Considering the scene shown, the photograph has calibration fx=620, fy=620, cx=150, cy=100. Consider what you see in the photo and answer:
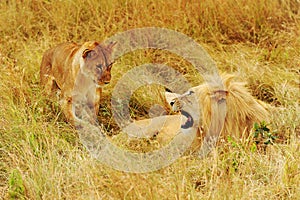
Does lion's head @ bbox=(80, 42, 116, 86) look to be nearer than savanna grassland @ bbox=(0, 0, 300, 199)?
No

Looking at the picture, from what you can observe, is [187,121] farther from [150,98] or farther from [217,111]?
[150,98]

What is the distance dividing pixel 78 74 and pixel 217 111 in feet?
3.22

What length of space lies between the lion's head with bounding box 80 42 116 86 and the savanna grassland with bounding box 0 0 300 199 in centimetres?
40

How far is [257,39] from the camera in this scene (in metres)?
5.57

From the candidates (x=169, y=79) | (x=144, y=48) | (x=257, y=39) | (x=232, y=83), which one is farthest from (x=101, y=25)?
(x=232, y=83)

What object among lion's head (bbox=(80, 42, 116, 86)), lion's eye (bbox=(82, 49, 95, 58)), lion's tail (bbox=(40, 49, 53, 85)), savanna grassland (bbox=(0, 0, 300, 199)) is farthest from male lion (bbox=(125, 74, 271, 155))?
lion's tail (bbox=(40, 49, 53, 85))

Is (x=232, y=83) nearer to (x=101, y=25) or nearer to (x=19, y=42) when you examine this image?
(x=101, y=25)

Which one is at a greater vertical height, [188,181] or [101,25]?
[101,25]

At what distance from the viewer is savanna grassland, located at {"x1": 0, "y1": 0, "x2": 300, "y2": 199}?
11.2ft

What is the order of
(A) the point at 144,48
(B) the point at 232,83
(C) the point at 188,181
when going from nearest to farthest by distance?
(C) the point at 188,181
(B) the point at 232,83
(A) the point at 144,48

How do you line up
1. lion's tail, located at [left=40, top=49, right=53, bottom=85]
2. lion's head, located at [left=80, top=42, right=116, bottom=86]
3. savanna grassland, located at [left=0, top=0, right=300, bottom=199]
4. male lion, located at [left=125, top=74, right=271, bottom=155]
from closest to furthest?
savanna grassland, located at [left=0, top=0, right=300, bottom=199] → male lion, located at [left=125, top=74, right=271, bottom=155] → lion's head, located at [left=80, top=42, right=116, bottom=86] → lion's tail, located at [left=40, top=49, right=53, bottom=85]

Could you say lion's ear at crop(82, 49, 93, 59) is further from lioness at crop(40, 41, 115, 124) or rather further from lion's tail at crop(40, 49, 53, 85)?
lion's tail at crop(40, 49, 53, 85)

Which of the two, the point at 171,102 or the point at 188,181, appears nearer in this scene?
the point at 188,181

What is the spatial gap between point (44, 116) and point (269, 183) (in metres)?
1.65
